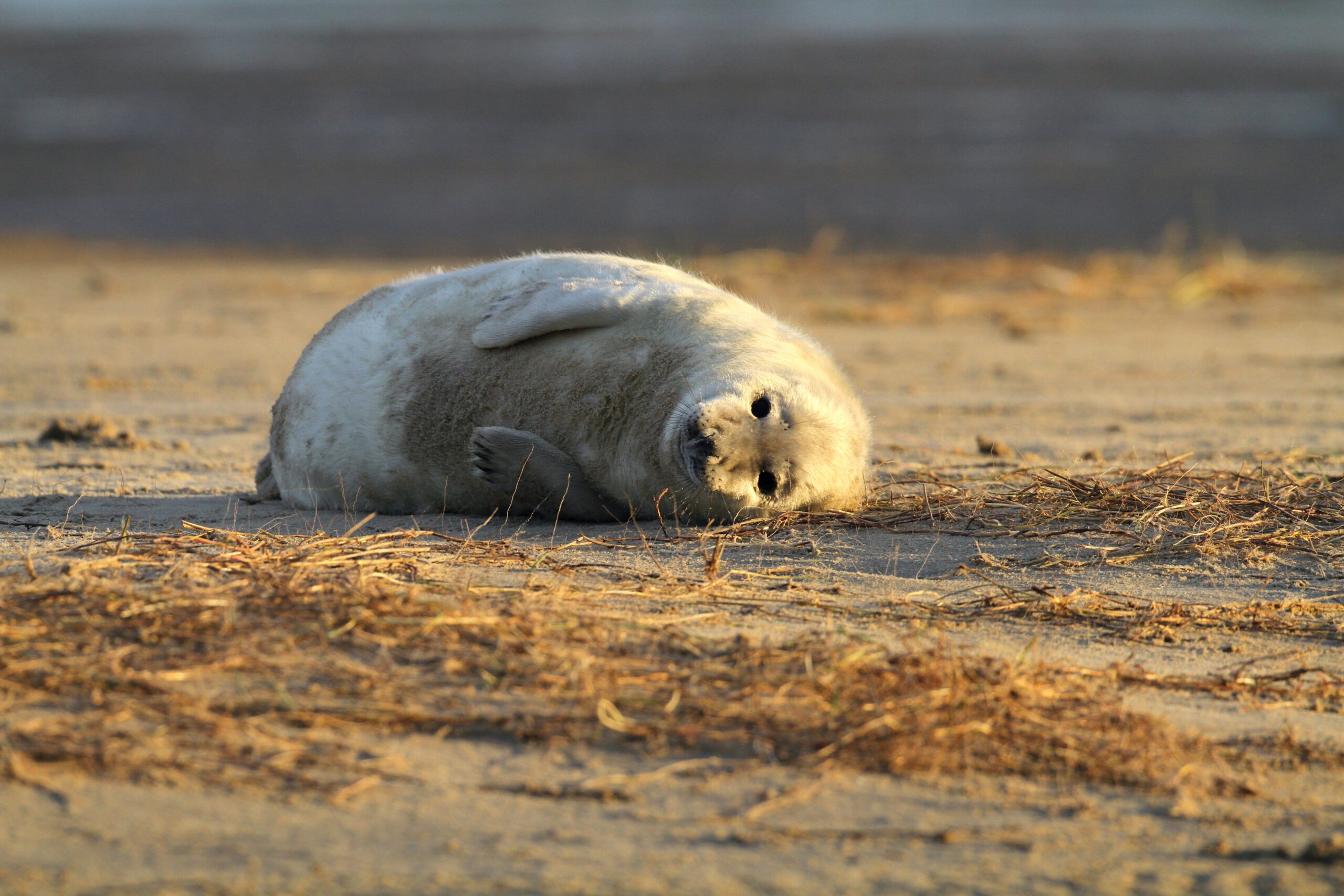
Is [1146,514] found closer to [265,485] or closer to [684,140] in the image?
[265,485]

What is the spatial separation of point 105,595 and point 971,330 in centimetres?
694

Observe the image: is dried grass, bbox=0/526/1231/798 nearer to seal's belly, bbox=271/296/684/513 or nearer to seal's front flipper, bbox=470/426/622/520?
seal's front flipper, bbox=470/426/622/520

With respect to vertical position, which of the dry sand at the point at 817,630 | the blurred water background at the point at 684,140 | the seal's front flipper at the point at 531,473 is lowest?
the dry sand at the point at 817,630

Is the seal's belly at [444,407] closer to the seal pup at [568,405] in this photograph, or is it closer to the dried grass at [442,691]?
the seal pup at [568,405]

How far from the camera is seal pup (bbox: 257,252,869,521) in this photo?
3818 millimetres

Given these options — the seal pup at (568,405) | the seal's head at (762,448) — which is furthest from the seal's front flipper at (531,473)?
the seal's head at (762,448)

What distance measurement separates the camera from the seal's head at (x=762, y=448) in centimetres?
368

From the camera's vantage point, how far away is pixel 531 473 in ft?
12.9

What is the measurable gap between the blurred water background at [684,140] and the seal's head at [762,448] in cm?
889

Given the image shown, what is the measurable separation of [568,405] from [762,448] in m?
0.64

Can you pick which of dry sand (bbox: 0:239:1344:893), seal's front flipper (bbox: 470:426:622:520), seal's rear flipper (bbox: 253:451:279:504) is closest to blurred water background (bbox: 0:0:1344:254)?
dry sand (bbox: 0:239:1344:893)

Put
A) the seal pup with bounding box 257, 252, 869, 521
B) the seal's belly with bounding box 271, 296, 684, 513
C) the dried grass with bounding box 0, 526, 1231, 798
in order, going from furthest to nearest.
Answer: the seal's belly with bounding box 271, 296, 684, 513 → the seal pup with bounding box 257, 252, 869, 521 → the dried grass with bounding box 0, 526, 1231, 798

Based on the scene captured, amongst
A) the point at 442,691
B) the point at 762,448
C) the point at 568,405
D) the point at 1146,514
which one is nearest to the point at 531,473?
the point at 568,405

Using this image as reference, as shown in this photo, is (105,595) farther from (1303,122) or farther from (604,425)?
(1303,122)
